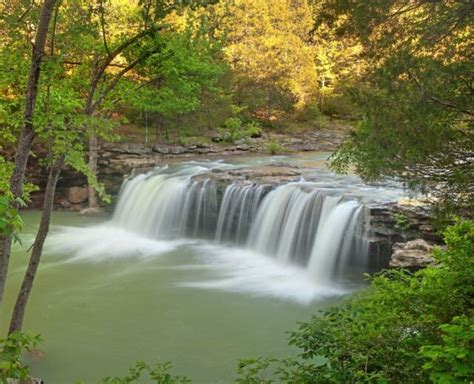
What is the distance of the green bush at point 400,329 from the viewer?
3.84m

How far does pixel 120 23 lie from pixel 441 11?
24.5 ft

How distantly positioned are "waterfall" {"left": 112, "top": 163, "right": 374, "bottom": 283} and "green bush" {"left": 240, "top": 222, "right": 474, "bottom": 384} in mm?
6095

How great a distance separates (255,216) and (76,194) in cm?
859

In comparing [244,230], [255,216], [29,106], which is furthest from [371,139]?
[244,230]

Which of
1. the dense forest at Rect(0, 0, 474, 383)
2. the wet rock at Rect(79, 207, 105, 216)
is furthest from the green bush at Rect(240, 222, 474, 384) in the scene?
the wet rock at Rect(79, 207, 105, 216)

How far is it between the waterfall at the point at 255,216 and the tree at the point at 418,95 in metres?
5.38

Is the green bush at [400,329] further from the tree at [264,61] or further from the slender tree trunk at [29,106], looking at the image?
the tree at [264,61]

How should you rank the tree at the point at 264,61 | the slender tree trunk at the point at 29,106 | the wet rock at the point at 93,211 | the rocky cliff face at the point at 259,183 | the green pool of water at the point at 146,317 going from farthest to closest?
1. the tree at the point at 264,61
2. the wet rock at the point at 93,211
3. the rocky cliff face at the point at 259,183
4. the green pool of water at the point at 146,317
5. the slender tree trunk at the point at 29,106

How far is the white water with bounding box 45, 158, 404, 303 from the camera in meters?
11.2

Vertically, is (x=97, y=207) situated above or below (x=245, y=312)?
above

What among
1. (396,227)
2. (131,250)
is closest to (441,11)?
(396,227)

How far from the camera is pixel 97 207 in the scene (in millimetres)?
18594

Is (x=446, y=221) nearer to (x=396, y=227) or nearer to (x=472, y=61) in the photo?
(x=472, y=61)

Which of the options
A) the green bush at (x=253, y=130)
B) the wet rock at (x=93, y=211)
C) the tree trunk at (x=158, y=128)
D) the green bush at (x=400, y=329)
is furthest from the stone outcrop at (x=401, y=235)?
the green bush at (x=253, y=130)
